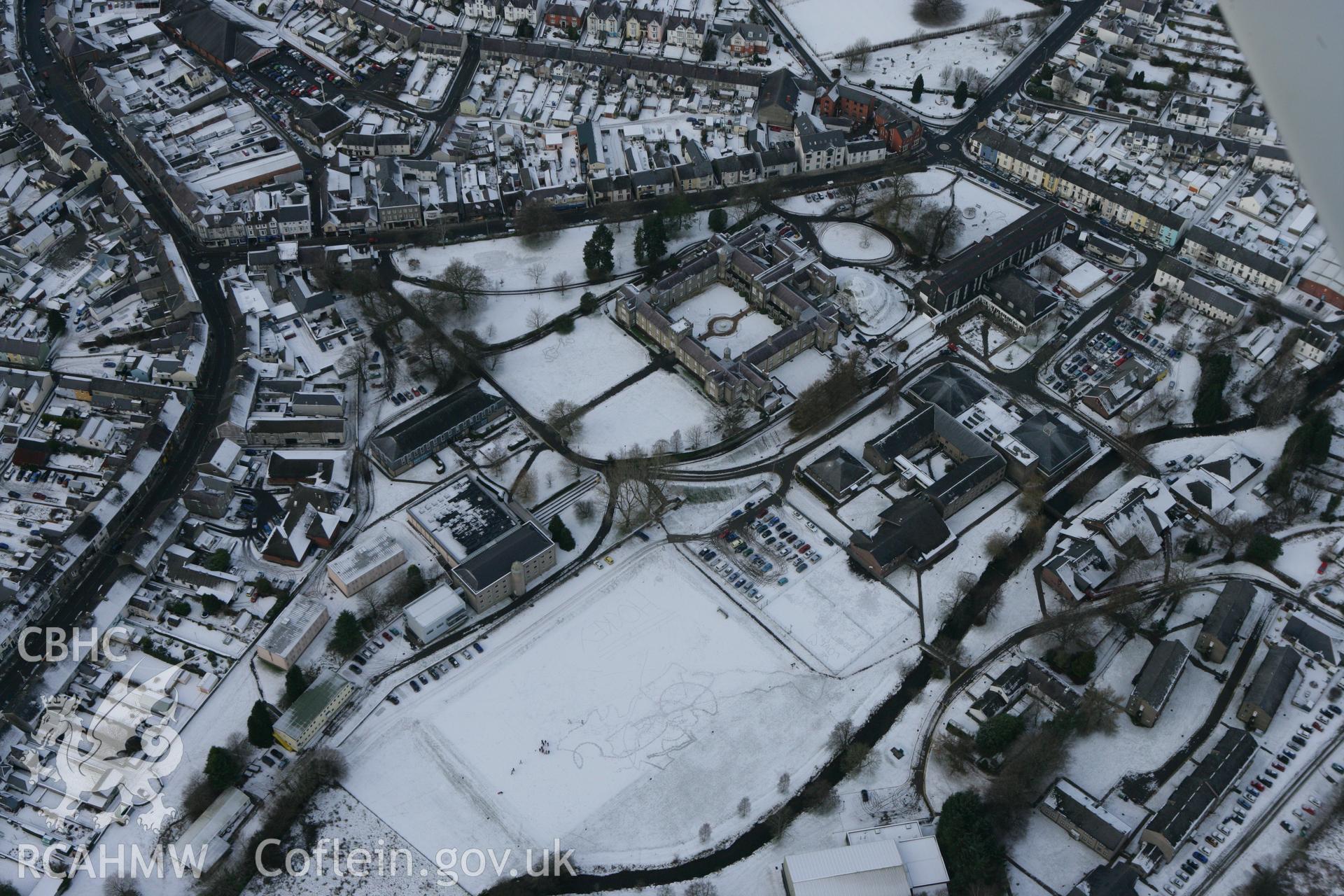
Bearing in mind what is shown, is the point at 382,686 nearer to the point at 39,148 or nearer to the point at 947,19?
the point at 39,148

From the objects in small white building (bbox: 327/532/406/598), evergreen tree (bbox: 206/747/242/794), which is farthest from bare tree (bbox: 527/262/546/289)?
evergreen tree (bbox: 206/747/242/794)

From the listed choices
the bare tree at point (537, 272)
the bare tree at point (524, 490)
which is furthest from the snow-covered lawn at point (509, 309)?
the bare tree at point (524, 490)

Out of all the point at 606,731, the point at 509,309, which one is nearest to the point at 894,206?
the point at 509,309

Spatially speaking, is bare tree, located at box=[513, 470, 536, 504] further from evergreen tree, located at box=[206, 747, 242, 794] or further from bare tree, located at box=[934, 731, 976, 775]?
bare tree, located at box=[934, 731, 976, 775]

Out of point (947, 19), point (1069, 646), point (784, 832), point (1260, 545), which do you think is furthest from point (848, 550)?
point (947, 19)

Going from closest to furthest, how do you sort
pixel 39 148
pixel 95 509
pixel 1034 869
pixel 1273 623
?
pixel 1034 869 → pixel 1273 623 → pixel 95 509 → pixel 39 148
